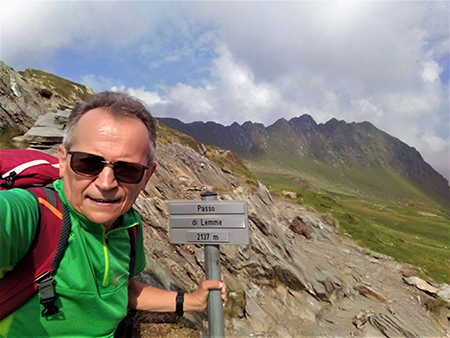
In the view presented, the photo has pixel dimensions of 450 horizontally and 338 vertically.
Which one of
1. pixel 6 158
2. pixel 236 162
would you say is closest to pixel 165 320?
pixel 6 158

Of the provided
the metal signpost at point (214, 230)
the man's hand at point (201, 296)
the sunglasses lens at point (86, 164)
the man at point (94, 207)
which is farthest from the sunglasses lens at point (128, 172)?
the man's hand at point (201, 296)

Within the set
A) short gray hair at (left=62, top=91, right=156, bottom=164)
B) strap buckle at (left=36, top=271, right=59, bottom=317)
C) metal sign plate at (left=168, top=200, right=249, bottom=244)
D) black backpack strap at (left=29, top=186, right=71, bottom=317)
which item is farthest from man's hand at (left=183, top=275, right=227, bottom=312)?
short gray hair at (left=62, top=91, right=156, bottom=164)

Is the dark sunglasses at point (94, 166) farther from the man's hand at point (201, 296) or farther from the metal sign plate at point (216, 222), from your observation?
the man's hand at point (201, 296)

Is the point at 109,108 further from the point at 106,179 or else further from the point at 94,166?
the point at 106,179

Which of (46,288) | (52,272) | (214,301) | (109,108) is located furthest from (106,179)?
(214,301)

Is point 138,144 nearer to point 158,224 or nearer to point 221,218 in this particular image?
point 221,218
